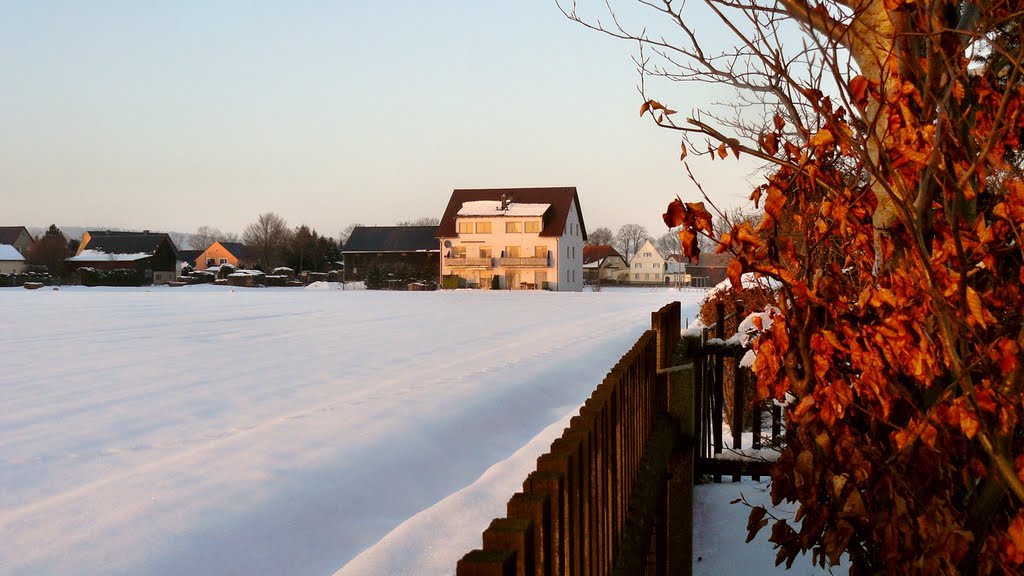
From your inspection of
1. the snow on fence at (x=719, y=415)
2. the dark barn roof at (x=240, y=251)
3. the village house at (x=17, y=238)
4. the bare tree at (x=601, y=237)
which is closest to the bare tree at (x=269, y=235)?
the dark barn roof at (x=240, y=251)

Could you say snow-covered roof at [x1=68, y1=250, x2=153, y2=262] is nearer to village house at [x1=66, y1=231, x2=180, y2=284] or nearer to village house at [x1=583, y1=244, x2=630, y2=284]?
village house at [x1=66, y1=231, x2=180, y2=284]

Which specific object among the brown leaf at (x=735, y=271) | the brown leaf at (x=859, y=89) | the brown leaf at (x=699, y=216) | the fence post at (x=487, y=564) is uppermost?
the brown leaf at (x=859, y=89)

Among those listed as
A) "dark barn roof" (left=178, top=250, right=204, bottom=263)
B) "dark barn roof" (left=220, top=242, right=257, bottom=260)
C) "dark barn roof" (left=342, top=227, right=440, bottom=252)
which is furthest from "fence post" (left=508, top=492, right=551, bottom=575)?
"dark barn roof" (left=178, top=250, right=204, bottom=263)

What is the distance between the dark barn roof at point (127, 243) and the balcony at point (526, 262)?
4197cm

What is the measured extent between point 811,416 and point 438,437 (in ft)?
18.2

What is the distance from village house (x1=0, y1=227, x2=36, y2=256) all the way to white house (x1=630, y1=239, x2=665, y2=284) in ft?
286

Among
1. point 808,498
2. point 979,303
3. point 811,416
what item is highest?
point 979,303

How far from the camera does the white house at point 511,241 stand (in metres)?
67.2

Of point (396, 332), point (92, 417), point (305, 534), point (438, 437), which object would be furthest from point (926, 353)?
point (396, 332)

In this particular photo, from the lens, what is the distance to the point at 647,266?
374 ft

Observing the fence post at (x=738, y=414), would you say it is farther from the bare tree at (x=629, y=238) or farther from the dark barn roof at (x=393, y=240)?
the bare tree at (x=629, y=238)

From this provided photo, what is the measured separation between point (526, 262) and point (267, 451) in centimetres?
6008

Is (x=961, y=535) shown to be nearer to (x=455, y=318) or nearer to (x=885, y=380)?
(x=885, y=380)

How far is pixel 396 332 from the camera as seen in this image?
21.2m
